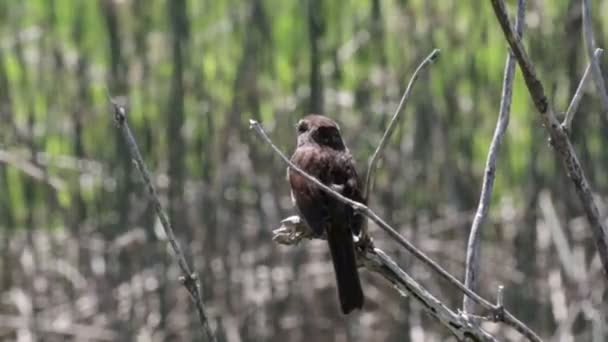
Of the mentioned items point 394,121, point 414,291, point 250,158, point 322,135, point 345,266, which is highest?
point 250,158

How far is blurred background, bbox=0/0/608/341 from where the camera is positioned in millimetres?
5332

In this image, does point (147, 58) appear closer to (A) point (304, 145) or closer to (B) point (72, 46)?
(B) point (72, 46)

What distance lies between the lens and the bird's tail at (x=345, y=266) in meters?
3.19

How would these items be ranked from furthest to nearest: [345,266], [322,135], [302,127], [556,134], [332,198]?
[302,127] → [322,135] → [332,198] → [345,266] → [556,134]

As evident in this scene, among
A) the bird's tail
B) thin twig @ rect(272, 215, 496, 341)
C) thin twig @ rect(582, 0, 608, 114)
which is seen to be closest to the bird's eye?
the bird's tail

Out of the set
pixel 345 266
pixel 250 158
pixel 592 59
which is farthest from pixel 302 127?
pixel 592 59

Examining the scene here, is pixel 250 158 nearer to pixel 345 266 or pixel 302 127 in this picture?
pixel 302 127

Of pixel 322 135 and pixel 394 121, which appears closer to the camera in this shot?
pixel 394 121

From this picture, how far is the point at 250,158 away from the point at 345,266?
2217 millimetres

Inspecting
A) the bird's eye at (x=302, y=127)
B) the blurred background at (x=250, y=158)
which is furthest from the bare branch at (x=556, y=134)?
the blurred background at (x=250, y=158)

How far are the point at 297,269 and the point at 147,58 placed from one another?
1162 mm

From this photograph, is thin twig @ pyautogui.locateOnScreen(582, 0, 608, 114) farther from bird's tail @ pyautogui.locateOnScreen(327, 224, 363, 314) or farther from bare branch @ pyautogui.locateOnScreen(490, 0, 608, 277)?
bird's tail @ pyautogui.locateOnScreen(327, 224, 363, 314)

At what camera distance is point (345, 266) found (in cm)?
322

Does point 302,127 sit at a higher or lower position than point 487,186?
higher
